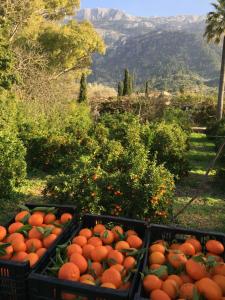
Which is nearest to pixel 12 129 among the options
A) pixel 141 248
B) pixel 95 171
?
pixel 95 171

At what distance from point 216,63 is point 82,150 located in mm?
143341

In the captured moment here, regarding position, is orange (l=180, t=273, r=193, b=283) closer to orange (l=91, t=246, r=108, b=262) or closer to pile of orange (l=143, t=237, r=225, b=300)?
pile of orange (l=143, t=237, r=225, b=300)

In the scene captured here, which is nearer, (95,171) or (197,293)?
(197,293)

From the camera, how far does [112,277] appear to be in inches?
105

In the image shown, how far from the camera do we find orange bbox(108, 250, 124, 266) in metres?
2.91

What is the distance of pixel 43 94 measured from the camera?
19.3 metres

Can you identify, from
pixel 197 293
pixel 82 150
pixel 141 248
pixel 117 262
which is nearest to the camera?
pixel 197 293

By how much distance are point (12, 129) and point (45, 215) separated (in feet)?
25.2

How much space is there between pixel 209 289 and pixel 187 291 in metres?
0.15

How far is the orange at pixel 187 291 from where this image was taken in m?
2.54

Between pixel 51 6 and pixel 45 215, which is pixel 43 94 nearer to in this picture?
pixel 51 6

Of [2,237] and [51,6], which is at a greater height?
[51,6]

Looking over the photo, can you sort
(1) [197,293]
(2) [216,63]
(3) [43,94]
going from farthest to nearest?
(2) [216,63] → (3) [43,94] → (1) [197,293]

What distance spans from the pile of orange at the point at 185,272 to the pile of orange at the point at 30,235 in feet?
2.95
